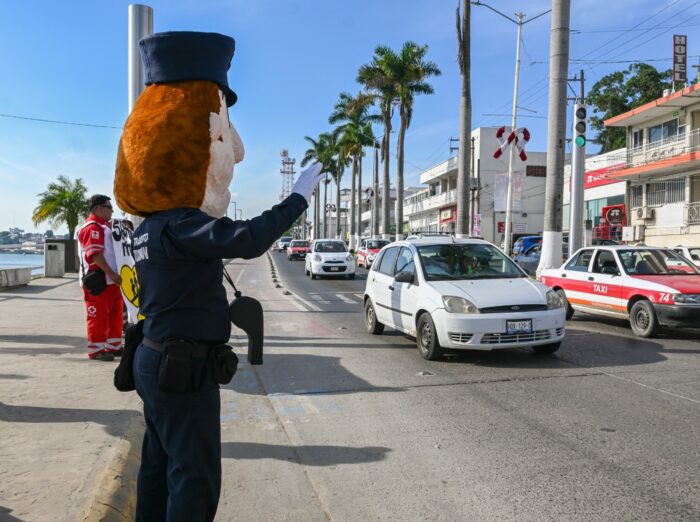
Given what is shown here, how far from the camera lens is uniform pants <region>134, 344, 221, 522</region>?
2391 mm

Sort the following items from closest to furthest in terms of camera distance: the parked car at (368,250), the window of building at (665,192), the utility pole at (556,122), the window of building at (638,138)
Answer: the utility pole at (556,122), the window of building at (665,192), the parked car at (368,250), the window of building at (638,138)

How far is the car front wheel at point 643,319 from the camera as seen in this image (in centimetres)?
955

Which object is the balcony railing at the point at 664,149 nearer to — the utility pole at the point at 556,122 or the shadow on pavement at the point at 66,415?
the utility pole at the point at 556,122

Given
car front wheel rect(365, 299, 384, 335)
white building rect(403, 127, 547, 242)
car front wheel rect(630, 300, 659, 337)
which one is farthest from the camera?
white building rect(403, 127, 547, 242)

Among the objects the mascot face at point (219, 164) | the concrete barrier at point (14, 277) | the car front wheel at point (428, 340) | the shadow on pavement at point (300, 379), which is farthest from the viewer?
the concrete barrier at point (14, 277)

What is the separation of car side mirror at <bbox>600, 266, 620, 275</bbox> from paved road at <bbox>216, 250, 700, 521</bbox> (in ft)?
6.69

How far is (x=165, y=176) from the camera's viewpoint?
2.68 metres

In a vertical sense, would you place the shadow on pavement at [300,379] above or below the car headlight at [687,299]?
below

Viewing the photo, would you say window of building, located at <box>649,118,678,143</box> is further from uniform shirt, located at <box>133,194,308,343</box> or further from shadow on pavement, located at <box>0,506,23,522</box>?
shadow on pavement, located at <box>0,506,23,522</box>

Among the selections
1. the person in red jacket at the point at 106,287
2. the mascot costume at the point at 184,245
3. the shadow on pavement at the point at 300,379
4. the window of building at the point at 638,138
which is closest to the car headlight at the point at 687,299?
the shadow on pavement at the point at 300,379

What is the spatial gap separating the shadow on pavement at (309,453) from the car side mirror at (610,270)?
747cm

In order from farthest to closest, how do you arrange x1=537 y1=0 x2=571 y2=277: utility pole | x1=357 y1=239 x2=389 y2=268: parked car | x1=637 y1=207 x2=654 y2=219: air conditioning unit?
x1=357 y1=239 x2=389 y2=268: parked car
x1=637 y1=207 x2=654 y2=219: air conditioning unit
x1=537 y1=0 x2=571 y2=277: utility pole

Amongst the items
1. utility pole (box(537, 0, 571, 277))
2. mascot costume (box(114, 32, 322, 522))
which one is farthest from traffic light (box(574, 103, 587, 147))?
mascot costume (box(114, 32, 322, 522))

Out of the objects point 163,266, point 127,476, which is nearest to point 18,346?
point 127,476
